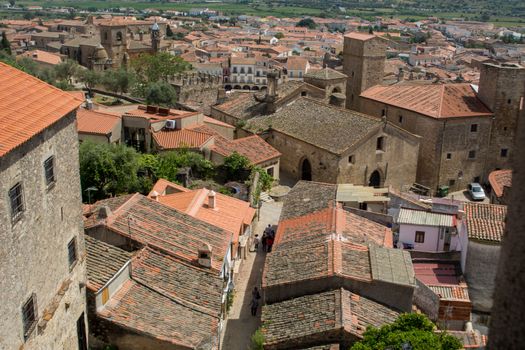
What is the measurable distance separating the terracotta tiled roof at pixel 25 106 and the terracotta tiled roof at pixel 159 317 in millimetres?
5197

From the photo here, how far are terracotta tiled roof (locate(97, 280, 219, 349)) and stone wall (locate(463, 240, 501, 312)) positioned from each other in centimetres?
958

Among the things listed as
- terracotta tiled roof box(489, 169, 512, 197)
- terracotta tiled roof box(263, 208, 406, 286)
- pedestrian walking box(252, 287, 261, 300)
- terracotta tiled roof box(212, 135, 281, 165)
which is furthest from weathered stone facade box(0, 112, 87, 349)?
terracotta tiled roof box(489, 169, 512, 197)

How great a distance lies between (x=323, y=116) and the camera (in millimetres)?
36750

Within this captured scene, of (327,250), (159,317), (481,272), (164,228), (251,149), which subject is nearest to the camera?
(159,317)

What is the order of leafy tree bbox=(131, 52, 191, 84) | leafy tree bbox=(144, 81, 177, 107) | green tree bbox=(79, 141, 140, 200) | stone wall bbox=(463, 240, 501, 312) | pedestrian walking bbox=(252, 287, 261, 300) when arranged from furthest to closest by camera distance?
leafy tree bbox=(131, 52, 191, 84)
leafy tree bbox=(144, 81, 177, 107)
green tree bbox=(79, 141, 140, 200)
pedestrian walking bbox=(252, 287, 261, 300)
stone wall bbox=(463, 240, 501, 312)

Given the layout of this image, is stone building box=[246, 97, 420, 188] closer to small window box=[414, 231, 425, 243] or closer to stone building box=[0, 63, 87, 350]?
small window box=[414, 231, 425, 243]

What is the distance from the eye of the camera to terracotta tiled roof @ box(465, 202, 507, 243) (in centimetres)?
2095

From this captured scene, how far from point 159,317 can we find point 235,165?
1692cm

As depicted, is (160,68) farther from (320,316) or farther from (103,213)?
(320,316)

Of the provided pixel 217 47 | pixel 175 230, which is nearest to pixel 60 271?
pixel 175 230

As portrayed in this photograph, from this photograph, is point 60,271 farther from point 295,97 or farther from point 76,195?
point 295,97

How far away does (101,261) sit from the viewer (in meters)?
16.7

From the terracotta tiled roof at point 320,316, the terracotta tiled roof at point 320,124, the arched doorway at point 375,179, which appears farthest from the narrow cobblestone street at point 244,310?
the arched doorway at point 375,179

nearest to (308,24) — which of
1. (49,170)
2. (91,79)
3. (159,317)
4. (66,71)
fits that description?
(66,71)
